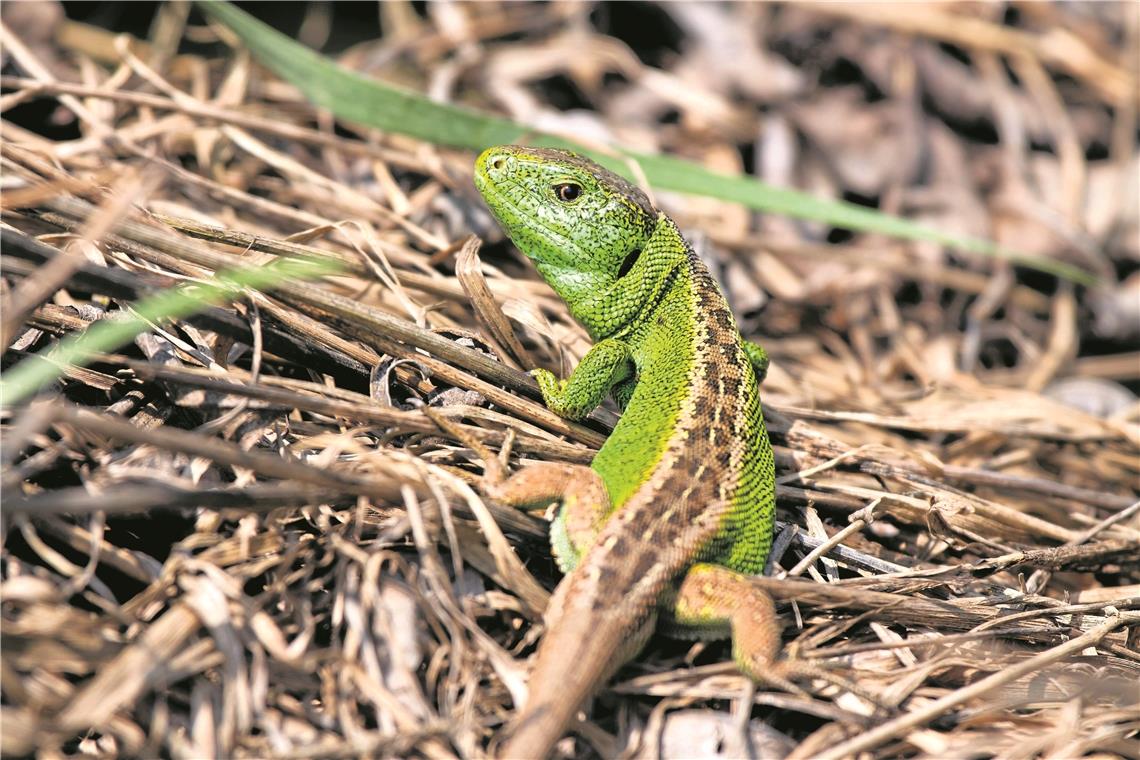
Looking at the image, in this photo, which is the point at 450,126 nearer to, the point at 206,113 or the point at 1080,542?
the point at 206,113

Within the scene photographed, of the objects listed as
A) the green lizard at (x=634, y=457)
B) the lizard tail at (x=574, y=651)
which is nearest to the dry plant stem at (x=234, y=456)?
the green lizard at (x=634, y=457)

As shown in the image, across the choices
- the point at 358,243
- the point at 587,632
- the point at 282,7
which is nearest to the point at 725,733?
the point at 587,632

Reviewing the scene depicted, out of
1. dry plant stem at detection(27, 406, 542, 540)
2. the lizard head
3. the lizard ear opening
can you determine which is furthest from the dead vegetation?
the lizard ear opening

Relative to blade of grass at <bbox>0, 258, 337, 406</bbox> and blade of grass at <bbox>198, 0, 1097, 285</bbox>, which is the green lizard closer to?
blade of grass at <bbox>198, 0, 1097, 285</bbox>

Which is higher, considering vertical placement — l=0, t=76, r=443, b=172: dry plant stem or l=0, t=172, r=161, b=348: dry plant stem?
l=0, t=172, r=161, b=348: dry plant stem

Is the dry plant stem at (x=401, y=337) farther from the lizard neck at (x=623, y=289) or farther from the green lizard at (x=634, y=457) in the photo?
the lizard neck at (x=623, y=289)

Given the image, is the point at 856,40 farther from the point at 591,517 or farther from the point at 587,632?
the point at 587,632

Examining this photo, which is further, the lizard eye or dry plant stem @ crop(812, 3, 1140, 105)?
dry plant stem @ crop(812, 3, 1140, 105)

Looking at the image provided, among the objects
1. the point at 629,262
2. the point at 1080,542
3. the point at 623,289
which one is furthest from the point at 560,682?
the point at 1080,542

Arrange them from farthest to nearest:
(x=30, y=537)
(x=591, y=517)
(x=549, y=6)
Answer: (x=549, y=6) < (x=591, y=517) < (x=30, y=537)
